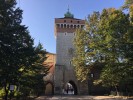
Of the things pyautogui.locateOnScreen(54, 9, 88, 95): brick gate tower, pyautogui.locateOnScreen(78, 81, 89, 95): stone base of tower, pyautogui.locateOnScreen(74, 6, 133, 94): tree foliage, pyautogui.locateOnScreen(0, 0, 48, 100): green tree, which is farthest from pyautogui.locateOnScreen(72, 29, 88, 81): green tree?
pyautogui.locateOnScreen(0, 0, 48, 100): green tree

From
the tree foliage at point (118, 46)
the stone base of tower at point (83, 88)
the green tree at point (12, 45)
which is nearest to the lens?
the green tree at point (12, 45)

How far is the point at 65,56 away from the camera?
55.1 metres

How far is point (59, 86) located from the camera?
173 ft

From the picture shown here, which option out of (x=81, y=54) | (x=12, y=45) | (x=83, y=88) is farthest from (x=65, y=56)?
(x=12, y=45)

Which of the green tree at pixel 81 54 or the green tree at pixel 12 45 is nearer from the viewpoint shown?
the green tree at pixel 12 45

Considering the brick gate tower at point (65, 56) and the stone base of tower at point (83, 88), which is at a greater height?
the brick gate tower at point (65, 56)

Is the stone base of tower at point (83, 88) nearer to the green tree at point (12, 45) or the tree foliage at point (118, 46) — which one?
the tree foliage at point (118, 46)

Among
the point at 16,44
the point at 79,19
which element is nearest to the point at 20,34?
the point at 16,44

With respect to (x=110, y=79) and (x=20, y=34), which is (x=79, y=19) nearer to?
(x=110, y=79)

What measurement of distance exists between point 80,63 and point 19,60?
74.9ft

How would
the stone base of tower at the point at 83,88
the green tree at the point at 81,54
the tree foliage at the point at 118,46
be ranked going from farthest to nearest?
the stone base of tower at the point at 83,88 → the green tree at the point at 81,54 → the tree foliage at the point at 118,46

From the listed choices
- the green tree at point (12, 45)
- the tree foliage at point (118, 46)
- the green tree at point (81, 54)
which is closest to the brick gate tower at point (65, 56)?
the green tree at point (81, 54)

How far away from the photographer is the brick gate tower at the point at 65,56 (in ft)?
175

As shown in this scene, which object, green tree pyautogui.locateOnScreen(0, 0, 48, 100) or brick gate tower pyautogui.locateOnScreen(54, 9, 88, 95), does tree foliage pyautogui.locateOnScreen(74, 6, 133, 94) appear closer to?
green tree pyautogui.locateOnScreen(0, 0, 48, 100)
